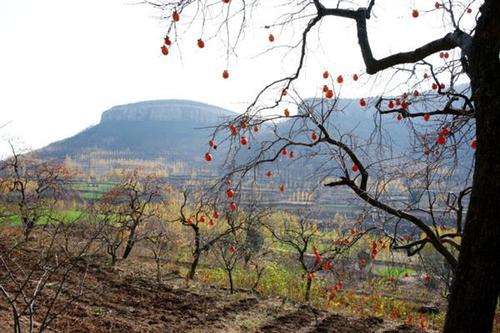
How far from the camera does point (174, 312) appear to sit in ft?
32.7

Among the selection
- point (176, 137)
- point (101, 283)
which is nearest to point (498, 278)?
point (101, 283)

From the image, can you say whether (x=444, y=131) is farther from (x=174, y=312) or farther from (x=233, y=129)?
(x=174, y=312)

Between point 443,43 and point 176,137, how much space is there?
12240 cm

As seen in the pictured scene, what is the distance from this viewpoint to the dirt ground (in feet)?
27.8

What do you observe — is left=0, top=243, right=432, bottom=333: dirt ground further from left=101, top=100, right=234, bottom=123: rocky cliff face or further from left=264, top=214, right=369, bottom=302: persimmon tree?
left=101, top=100, right=234, bottom=123: rocky cliff face

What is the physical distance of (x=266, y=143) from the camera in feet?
13.4

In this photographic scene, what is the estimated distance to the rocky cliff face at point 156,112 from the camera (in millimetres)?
134250

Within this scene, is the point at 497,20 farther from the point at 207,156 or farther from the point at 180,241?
the point at 180,241

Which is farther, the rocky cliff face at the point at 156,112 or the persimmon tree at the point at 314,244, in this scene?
the rocky cliff face at the point at 156,112

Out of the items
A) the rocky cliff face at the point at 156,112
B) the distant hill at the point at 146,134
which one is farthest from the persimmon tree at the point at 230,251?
the rocky cliff face at the point at 156,112

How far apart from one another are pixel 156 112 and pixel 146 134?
12.6 metres

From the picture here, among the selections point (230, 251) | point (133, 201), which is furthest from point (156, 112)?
point (230, 251)

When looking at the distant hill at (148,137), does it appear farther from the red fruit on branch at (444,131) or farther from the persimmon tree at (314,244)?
the red fruit on branch at (444,131)

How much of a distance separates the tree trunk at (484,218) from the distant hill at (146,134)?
101344 mm
